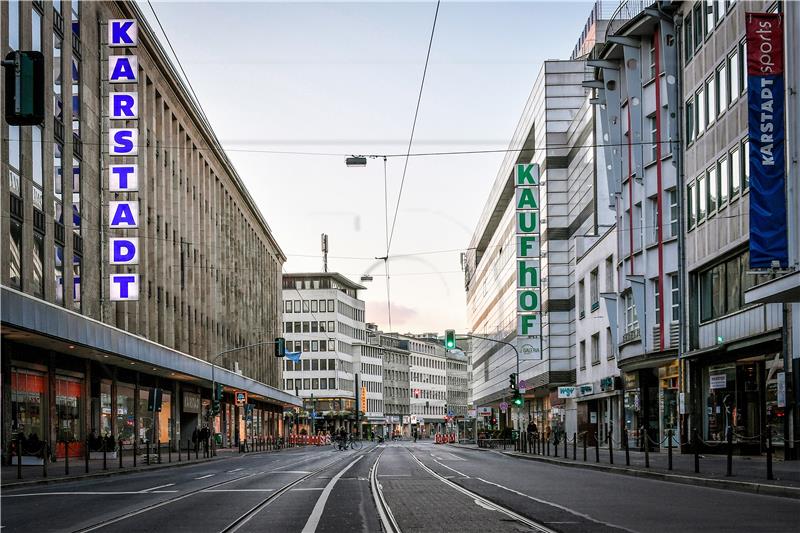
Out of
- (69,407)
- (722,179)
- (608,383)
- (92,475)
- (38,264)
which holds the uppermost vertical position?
(722,179)

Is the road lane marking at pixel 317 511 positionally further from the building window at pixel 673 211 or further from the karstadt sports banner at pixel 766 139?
the building window at pixel 673 211

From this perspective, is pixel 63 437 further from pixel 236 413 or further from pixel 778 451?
pixel 236 413

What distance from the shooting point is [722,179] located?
1368 inches

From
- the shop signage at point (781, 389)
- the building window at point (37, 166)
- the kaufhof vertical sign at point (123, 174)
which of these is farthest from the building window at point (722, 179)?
the kaufhof vertical sign at point (123, 174)

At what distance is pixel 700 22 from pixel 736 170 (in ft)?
23.2

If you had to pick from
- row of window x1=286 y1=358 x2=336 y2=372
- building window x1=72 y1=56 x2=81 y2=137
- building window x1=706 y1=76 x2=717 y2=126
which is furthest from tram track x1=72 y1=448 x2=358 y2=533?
row of window x1=286 y1=358 x2=336 y2=372

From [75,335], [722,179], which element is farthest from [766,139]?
[75,335]

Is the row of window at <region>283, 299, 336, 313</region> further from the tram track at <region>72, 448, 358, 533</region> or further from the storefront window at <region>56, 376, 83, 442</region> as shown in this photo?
the tram track at <region>72, 448, 358, 533</region>

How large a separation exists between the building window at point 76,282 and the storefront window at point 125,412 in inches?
378

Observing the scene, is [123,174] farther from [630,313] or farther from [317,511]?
[317,511]

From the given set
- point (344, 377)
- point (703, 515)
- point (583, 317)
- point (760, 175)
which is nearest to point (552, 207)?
point (583, 317)

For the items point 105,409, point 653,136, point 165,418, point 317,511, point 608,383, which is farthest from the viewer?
point 165,418

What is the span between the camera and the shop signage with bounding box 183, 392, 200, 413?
70475 millimetres

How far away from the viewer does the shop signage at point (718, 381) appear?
118 feet
